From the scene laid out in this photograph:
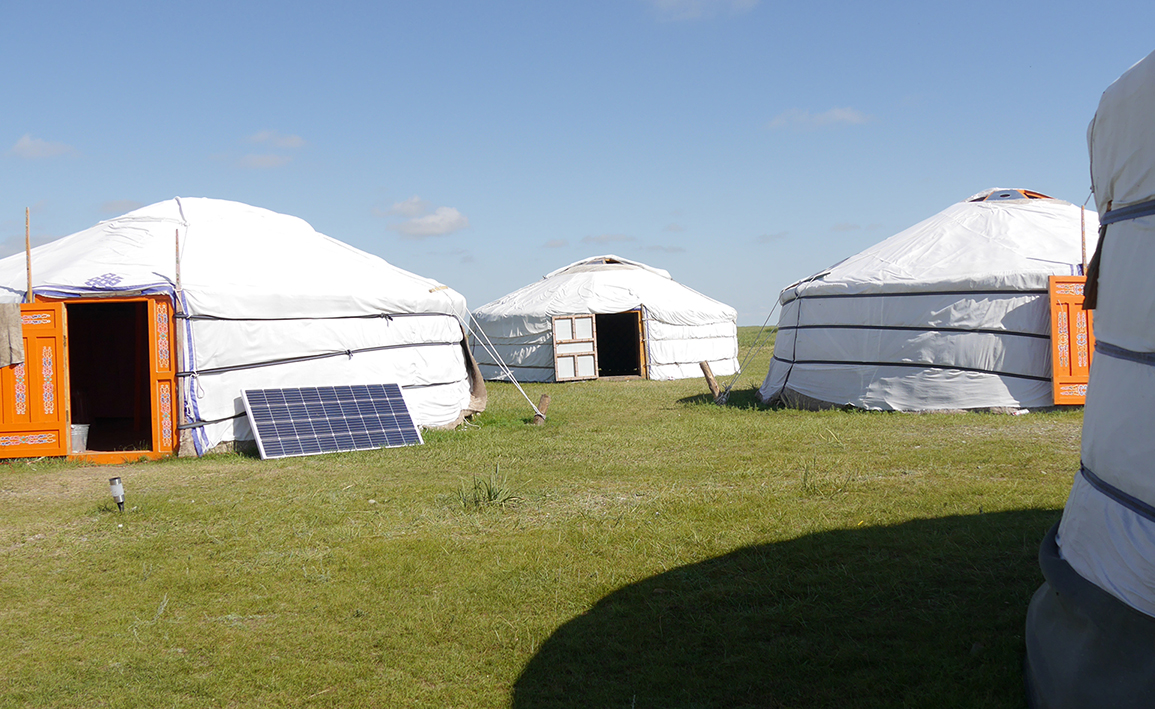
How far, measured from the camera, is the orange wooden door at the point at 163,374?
6773mm

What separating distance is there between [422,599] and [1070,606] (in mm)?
2257

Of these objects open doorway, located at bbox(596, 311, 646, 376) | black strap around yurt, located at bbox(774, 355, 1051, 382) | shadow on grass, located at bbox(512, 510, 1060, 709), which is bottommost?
shadow on grass, located at bbox(512, 510, 1060, 709)

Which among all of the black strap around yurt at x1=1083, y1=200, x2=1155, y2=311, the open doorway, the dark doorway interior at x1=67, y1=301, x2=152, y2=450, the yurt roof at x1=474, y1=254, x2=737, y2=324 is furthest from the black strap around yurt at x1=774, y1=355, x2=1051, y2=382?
the open doorway

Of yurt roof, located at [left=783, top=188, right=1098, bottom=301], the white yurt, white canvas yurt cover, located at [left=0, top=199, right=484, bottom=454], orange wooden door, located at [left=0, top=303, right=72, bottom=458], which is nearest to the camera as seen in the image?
the white yurt

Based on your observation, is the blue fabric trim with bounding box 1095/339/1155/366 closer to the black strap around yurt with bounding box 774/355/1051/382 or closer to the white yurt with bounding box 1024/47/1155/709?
the white yurt with bounding box 1024/47/1155/709

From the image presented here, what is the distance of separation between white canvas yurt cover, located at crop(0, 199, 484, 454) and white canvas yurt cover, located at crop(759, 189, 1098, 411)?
404 cm

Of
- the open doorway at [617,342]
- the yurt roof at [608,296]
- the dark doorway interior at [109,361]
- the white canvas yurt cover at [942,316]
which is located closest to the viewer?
the white canvas yurt cover at [942,316]

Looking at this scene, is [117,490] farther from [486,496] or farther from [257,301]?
[257,301]

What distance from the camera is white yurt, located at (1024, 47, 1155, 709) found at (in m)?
1.78

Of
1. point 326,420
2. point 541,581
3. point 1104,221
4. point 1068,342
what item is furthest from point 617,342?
point 1104,221

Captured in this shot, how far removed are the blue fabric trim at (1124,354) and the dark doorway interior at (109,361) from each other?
10151mm

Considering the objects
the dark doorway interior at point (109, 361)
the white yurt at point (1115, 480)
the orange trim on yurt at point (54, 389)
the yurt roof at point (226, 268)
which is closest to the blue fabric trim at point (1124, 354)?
the white yurt at point (1115, 480)

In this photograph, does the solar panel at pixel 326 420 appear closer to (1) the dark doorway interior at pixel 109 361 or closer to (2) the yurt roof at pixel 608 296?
(1) the dark doorway interior at pixel 109 361

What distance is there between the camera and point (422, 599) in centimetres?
329
